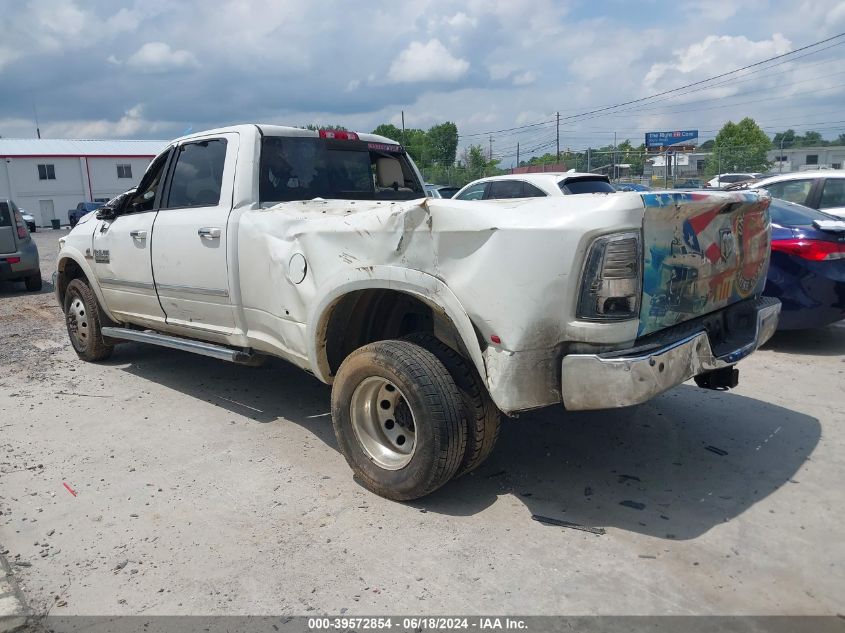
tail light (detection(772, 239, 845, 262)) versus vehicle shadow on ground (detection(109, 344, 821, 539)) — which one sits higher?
tail light (detection(772, 239, 845, 262))

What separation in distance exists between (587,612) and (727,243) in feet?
6.75

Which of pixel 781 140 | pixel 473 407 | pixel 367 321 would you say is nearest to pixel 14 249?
pixel 367 321

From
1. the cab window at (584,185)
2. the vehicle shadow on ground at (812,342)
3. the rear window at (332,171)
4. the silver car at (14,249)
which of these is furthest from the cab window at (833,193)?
the silver car at (14,249)

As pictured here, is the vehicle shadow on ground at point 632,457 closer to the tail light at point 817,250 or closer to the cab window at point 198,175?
the cab window at point 198,175

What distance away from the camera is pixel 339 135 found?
5191 millimetres

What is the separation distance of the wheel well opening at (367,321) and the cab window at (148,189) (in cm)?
244

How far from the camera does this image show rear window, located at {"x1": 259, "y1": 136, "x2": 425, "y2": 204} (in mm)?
4719

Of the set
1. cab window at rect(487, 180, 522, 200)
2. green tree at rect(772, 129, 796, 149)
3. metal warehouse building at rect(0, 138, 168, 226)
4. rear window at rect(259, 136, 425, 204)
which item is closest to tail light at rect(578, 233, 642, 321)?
rear window at rect(259, 136, 425, 204)

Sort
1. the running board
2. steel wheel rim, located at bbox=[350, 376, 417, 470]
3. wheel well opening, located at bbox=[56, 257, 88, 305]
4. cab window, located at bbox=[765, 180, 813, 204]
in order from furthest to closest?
cab window, located at bbox=[765, 180, 813, 204] → wheel well opening, located at bbox=[56, 257, 88, 305] → the running board → steel wheel rim, located at bbox=[350, 376, 417, 470]

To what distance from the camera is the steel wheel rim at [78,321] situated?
6.67m

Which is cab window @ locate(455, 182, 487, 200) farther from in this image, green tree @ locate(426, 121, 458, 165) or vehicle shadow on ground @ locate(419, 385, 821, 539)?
green tree @ locate(426, 121, 458, 165)

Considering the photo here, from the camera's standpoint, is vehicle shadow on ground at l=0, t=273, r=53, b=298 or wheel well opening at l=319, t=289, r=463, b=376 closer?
wheel well opening at l=319, t=289, r=463, b=376

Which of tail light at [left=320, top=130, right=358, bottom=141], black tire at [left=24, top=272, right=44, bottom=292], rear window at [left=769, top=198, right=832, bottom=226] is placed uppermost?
tail light at [left=320, top=130, right=358, bottom=141]

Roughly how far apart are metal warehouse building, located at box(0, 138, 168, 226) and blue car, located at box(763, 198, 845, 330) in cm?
4810
